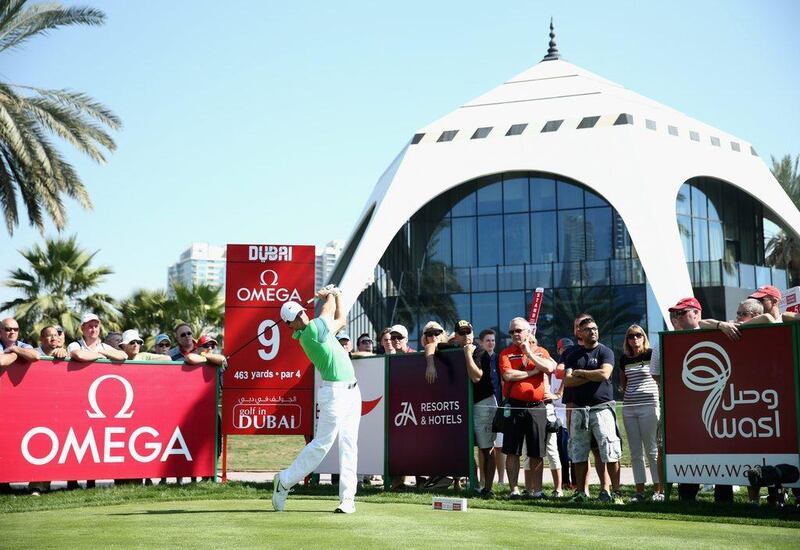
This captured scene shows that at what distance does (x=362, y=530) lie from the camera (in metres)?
7.65

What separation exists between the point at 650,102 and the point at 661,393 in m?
30.7

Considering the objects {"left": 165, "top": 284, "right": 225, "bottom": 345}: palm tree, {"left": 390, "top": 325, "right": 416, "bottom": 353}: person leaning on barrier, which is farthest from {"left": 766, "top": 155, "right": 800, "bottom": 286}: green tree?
{"left": 390, "top": 325, "right": 416, "bottom": 353}: person leaning on barrier

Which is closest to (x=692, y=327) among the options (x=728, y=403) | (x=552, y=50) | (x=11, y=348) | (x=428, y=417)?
(x=728, y=403)

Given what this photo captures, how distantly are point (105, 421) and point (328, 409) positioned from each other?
438 centimetres

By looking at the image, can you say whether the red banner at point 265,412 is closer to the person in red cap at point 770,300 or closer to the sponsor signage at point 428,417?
the sponsor signage at point 428,417

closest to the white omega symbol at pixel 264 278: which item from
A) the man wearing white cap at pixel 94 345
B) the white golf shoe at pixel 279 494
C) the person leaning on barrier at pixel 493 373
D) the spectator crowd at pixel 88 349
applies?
the spectator crowd at pixel 88 349

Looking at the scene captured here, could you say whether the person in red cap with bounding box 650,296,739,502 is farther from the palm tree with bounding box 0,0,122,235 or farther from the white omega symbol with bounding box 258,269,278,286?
the palm tree with bounding box 0,0,122,235

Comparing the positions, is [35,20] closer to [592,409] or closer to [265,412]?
[265,412]

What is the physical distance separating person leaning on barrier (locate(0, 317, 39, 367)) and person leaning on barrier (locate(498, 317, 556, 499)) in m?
5.40

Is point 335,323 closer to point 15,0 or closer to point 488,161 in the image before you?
point 15,0

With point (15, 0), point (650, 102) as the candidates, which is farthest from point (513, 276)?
point (15, 0)

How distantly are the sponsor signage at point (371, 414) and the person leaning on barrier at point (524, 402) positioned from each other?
197 cm

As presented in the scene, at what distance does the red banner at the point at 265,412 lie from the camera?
13914 mm

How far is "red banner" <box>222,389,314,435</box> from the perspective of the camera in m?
13.9
